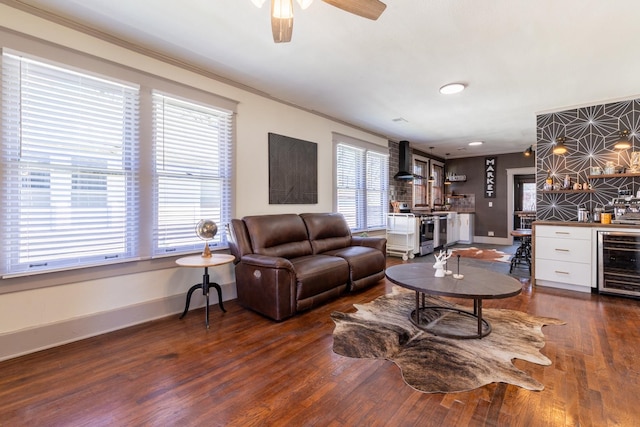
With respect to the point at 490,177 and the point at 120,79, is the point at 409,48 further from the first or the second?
the point at 490,177

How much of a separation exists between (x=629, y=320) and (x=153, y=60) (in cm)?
527

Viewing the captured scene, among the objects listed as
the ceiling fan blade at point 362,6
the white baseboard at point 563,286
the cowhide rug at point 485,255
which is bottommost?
the white baseboard at point 563,286

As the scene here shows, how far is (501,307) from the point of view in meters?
3.23

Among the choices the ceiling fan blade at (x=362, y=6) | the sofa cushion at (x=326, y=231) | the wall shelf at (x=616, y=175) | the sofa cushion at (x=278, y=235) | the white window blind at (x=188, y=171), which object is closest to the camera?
the ceiling fan blade at (x=362, y=6)

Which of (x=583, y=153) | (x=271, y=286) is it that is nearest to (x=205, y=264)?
(x=271, y=286)

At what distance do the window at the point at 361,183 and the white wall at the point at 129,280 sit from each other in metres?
1.06

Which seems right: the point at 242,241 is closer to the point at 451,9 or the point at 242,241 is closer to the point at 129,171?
the point at 129,171

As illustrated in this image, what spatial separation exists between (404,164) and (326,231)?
10.6 feet

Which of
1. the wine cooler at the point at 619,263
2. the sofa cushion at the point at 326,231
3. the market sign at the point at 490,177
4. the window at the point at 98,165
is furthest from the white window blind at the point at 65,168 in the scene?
the market sign at the point at 490,177

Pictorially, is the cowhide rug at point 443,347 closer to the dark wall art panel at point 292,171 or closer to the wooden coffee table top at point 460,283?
the wooden coffee table top at point 460,283

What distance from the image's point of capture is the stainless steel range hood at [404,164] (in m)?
6.50

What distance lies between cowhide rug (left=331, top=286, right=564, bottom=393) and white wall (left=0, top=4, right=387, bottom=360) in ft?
5.09

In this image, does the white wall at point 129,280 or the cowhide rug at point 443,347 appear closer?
the cowhide rug at point 443,347

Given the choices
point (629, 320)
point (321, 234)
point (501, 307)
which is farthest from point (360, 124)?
point (629, 320)
